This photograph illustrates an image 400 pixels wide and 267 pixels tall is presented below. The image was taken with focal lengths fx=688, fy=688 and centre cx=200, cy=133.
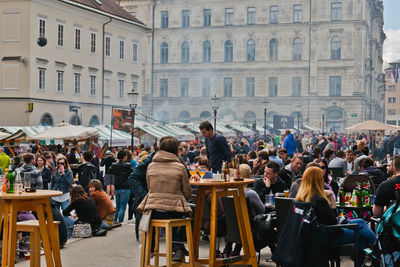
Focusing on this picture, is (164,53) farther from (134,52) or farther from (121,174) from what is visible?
(121,174)

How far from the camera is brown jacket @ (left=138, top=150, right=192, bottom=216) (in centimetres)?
830

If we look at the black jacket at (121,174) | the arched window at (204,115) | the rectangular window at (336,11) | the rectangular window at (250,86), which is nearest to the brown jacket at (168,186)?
the black jacket at (121,174)

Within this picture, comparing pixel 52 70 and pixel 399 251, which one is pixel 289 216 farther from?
pixel 52 70

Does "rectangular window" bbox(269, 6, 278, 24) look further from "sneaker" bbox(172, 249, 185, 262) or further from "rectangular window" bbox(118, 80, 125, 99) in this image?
"sneaker" bbox(172, 249, 185, 262)

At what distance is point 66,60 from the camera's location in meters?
45.0

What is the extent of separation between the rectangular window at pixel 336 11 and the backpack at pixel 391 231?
67151 millimetres

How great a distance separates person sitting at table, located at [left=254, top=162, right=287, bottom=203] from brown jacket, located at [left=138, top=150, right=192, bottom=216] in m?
3.22

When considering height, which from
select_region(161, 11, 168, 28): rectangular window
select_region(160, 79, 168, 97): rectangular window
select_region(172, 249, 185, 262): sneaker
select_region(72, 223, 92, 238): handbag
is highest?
select_region(161, 11, 168, 28): rectangular window

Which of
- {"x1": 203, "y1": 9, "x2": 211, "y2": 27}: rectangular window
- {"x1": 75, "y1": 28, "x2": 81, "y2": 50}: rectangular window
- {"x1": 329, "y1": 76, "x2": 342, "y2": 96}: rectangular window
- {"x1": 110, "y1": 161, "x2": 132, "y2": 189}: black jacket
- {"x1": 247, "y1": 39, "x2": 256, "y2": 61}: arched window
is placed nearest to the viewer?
{"x1": 110, "y1": 161, "x2": 132, "y2": 189}: black jacket

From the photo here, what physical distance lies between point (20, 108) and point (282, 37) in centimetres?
3940

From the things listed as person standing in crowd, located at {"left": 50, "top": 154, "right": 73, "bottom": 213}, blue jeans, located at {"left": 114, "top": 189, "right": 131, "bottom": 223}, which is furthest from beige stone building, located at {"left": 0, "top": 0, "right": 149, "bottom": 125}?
person standing in crowd, located at {"left": 50, "top": 154, "right": 73, "bottom": 213}

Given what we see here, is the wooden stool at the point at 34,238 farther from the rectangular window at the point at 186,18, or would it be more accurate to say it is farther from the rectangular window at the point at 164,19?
the rectangular window at the point at 164,19

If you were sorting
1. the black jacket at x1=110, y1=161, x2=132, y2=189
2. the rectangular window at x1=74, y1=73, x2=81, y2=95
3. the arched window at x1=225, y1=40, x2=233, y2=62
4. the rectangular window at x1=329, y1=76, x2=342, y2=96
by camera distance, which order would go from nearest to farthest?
1. the black jacket at x1=110, y1=161, x2=132, y2=189
2. the rectangular window at x1=74, y1=73, x2=81, y2=95
3. the rectangular window at x1=329, y1=76, x2=342, y2=96
4. the arched window at x1=225, y1=40, x2=233, y2=62

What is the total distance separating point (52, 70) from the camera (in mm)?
43688
